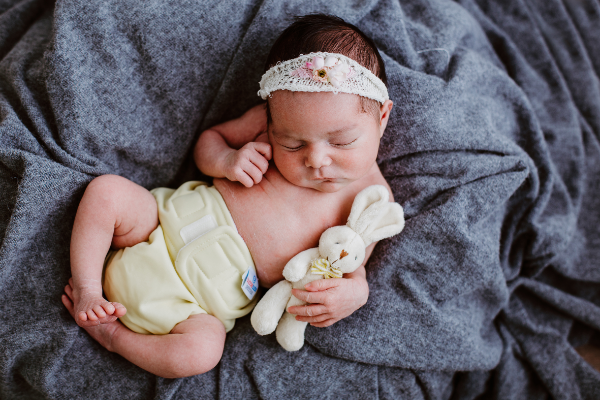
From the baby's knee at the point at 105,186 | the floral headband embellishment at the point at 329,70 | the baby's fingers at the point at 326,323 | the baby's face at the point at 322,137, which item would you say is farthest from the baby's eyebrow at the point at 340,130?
the baby's knee at the point at 105,186

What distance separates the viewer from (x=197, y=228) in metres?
1.30

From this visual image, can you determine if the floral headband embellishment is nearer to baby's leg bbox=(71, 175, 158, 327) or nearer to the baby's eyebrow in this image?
the baby's eyebrow

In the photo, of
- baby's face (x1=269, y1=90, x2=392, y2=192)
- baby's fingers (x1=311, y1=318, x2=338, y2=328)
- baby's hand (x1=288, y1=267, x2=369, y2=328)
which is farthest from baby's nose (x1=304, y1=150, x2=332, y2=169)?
baby's fingers (x1=311, y1=318, x2=338, y2=328)

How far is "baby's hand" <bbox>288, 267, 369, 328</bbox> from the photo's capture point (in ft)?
3.75

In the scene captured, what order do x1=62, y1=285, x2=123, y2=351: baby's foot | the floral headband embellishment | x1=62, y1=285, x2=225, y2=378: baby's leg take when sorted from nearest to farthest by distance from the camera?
the floral headband embellishment → x1=62, y1=285, x2=225, y2=378: baby's leg → x1=62, y1=285, x2=123, y2=351: baby's foot

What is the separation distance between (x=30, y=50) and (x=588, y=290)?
2.17 m

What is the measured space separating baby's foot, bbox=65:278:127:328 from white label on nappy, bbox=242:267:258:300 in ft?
1.10

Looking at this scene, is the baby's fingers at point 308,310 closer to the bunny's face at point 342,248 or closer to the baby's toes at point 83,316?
the bunny's face at point 342,248

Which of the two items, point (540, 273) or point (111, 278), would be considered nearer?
point (111, 278)

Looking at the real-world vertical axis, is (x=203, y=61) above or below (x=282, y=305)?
above

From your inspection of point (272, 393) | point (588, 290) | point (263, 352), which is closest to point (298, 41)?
point (263, 352)

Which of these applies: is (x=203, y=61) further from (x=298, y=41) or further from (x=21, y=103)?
(x=21, y=103)

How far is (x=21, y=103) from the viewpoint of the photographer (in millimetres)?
1256

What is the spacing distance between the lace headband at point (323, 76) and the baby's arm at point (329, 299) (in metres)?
0.52
